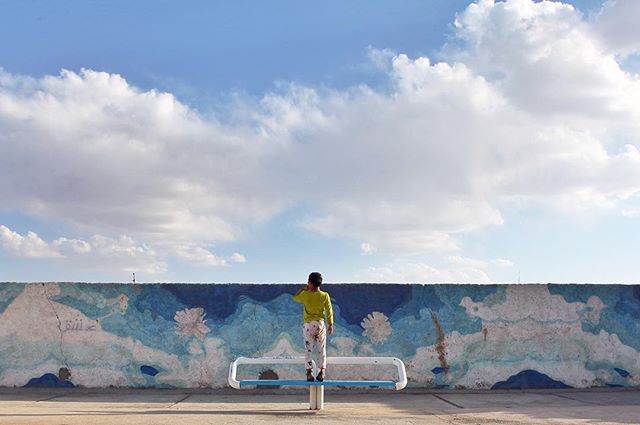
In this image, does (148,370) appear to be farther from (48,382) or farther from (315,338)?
(315,338)

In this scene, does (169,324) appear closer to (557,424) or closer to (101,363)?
(101,363)

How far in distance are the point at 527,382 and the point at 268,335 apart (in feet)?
14.7

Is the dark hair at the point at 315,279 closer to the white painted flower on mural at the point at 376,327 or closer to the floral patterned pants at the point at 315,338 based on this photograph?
the floral patterned pants at the point at 315,338

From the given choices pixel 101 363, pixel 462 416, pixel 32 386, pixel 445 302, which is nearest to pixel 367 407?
pixel 462 416

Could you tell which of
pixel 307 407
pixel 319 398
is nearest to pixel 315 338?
pixel 319 398

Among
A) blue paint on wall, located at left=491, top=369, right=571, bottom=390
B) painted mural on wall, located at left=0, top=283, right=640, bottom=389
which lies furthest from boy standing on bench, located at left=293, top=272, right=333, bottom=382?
blue paint on wall, located at left=491, top=369, right=571, bottom=390

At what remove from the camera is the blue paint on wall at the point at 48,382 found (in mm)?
11312

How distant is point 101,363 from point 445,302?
5869 mm

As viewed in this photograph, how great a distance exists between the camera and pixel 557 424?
7570mm

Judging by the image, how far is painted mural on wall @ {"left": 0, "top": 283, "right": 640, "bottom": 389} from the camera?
11.4 meters

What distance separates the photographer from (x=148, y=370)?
11.4 metres

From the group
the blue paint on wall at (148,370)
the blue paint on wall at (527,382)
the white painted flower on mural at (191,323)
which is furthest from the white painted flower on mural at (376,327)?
the blue paint on wall at (148,370)

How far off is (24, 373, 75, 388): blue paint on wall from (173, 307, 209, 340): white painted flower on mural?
2014mm

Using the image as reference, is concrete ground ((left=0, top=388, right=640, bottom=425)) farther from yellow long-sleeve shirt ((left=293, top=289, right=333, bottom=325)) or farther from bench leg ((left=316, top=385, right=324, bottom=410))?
yellow long-sleeve shirt ((left=293, top=289, right=333, bottom=325))
